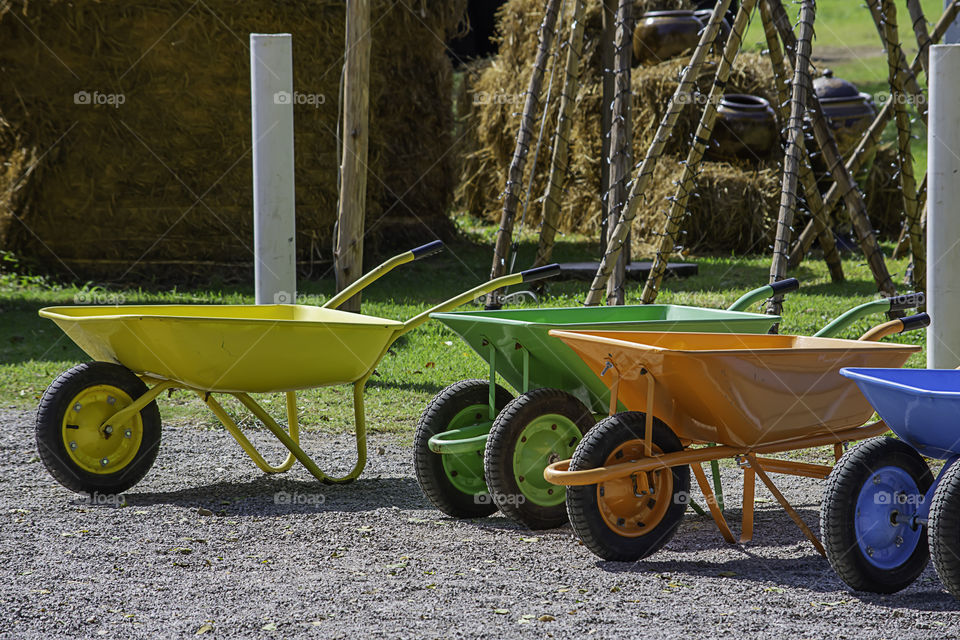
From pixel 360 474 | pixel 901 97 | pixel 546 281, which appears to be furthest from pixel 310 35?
pixel 360 474

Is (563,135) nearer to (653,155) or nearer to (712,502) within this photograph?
(653,155)

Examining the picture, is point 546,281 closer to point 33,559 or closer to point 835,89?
point 835,89

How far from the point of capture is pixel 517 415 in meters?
3.72

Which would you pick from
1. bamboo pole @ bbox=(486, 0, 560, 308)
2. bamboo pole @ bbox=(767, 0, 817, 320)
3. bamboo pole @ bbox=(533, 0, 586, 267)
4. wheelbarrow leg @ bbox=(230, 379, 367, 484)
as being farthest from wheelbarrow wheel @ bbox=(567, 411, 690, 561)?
bamboo pole @ bbox=(533, 0, 586, 267)

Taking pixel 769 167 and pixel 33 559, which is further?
pixel 769 167

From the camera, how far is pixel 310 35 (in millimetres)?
9727

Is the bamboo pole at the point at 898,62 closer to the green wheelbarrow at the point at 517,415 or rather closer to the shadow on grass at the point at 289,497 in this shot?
the green wheelbarrow at the point at 517,415

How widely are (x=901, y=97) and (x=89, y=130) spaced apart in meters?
6.45

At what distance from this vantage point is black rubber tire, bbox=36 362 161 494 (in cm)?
406

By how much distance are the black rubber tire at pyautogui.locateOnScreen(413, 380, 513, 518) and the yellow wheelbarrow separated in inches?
14.2

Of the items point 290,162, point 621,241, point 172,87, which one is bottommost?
point 621,241

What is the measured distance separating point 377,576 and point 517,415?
0.72m

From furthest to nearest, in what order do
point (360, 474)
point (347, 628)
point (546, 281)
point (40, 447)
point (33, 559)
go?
point (546, 281), point (360, 474), point (40, 447), point (33, 559), point (347, 628)

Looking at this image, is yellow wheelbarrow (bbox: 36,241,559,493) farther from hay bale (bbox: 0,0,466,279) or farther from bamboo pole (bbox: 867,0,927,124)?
hay bale (bbox: 0,0,466,279)
